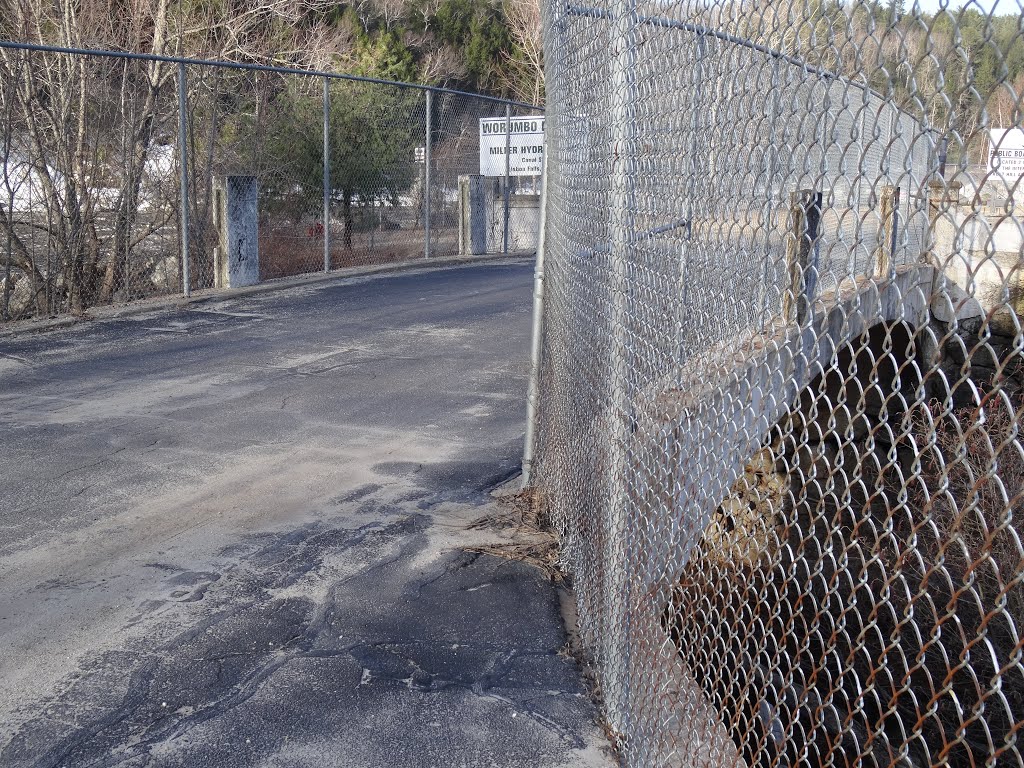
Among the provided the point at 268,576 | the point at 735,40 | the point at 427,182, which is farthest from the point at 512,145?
the point at 735,40

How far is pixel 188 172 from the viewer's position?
11523 millimetres

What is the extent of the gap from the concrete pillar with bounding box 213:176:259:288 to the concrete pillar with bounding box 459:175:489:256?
15.8 feet

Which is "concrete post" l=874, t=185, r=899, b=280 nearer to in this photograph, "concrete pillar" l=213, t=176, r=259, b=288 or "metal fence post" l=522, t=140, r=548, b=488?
"metal fence post" l=522, t=140, r=548, b=488

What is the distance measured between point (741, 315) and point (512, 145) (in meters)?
14.0

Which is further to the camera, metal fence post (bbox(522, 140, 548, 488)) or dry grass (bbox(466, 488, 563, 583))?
metal fence post (bbox(522, 140, 548, 488))

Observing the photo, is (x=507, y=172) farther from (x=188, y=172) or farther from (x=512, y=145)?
(x=188, y=172)

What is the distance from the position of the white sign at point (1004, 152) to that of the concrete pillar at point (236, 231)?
10.9 meters

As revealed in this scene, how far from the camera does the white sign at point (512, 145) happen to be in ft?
54.7

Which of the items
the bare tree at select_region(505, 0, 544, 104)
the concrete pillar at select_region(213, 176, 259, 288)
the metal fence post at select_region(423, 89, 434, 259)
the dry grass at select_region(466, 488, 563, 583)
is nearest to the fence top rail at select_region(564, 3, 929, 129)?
the dry grass at select_region(466, 488, 563, 583)

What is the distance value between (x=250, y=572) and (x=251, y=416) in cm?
263

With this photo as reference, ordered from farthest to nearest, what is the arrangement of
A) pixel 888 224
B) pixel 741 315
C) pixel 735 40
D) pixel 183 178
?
pixel 183 178 → pixel 741 315 → pixel 735 40 → pixel 888 224

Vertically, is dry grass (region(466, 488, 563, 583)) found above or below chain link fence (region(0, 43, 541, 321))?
below

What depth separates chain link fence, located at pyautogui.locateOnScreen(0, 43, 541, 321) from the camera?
387 inches

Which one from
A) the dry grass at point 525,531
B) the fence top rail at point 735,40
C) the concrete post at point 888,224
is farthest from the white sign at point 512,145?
the concrete post at point 888,224
